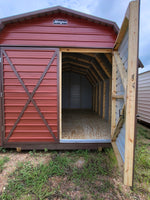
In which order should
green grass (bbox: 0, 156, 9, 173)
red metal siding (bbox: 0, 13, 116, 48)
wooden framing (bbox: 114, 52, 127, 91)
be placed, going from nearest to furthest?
1. wooden framing (bbox: 114, 52, 127, 91)
2. green grass (bbox: 0, 156, 9, 173)
3. red metal siding (bbox: 0, 13, 116, 48)

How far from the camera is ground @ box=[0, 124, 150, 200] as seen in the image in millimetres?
1738

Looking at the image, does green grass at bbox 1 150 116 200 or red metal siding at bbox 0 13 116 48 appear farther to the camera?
red metal siding at bbox 0 13 116 48

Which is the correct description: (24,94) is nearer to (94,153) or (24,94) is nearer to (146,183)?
(94,153)

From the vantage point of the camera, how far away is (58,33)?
2.78m

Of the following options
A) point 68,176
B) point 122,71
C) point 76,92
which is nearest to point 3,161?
point 68,176

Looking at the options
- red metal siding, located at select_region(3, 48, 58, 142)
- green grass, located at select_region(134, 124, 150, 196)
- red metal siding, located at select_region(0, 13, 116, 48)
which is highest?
red metal siding, located at select_region(0, 13, 116, 48)

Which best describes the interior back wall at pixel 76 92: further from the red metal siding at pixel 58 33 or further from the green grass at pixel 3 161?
the green grass at pixel 3 161

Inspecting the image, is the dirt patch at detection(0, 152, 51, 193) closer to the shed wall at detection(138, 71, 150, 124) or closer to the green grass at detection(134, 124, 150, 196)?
the green grass at detection(134, 124, 150, 196)

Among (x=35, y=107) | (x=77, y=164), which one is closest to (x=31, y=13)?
(x=35, y=107)

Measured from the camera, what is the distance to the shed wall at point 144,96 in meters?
5.28

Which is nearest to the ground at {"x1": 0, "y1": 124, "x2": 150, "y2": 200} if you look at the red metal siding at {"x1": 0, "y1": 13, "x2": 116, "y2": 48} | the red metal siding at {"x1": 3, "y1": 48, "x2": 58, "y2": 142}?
the red metal siding at {"x1": 3, "y1": 48, "x2": 58, "y2": 142}

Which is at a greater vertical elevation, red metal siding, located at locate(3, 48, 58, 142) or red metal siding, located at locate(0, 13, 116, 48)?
red metal siding, located at locate(0, 13, 116, 48)

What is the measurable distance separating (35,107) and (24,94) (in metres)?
0.45

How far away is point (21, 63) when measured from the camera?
9.21ft
